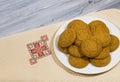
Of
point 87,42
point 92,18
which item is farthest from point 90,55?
point 92,18

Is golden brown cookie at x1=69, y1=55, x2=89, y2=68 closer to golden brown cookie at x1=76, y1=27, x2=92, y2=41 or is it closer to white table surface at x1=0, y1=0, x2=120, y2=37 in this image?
golden brown cookie at x1=76, y1=27, x2=92, y2=41

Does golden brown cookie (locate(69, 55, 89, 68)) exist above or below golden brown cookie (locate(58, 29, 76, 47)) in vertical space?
below

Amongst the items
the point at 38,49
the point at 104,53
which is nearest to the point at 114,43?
the point at 104,53

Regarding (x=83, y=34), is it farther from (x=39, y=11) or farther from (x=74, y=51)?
(x=39, y=11)

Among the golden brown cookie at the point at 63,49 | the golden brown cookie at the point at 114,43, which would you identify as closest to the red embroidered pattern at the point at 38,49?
the golden brown cookie at the point at 63,49

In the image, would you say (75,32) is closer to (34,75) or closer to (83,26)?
(83,26)

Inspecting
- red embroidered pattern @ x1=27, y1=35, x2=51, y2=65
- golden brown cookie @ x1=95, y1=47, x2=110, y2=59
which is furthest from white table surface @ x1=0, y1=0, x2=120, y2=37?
golden brown cookie @ x1=95, y1=47, x2=110, y2=59
